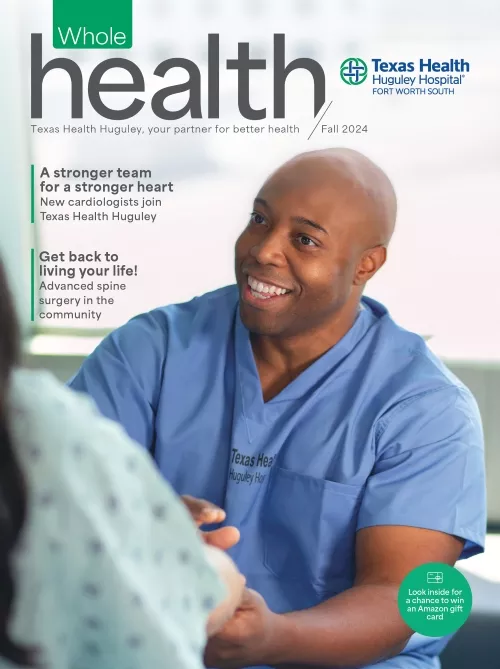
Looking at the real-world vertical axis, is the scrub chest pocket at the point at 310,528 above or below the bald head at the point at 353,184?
below

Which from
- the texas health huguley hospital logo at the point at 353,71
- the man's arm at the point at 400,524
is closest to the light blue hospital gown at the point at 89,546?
the man's arm at the point at 400,524

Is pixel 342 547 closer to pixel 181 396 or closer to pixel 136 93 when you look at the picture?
pixel 181 396

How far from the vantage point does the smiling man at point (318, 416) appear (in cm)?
130

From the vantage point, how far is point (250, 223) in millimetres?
1382

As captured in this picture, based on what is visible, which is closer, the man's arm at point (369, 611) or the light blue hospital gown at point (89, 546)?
the light blue hospital gown at point (89, 546)

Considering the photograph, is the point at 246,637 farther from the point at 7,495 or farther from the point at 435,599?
the point at 7,495

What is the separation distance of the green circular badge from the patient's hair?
2.34ft

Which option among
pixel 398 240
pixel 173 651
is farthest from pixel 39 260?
pixel 173 651

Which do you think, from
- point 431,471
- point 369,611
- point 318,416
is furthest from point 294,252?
point 369,611

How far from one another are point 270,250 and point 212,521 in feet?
1.22

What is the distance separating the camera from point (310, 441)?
1340 millimetres

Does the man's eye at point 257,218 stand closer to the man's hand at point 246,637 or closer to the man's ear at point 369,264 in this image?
the man's ear at point 369,264

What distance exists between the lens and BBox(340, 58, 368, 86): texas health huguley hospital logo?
4.56 feet

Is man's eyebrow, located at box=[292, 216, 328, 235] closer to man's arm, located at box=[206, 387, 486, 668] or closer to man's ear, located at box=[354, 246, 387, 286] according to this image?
man's ear, located at box=[354, 246, 387, 286]
